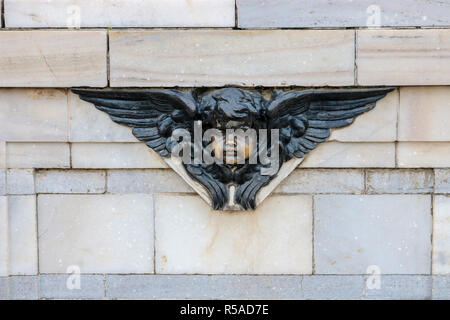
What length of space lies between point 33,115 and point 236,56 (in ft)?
5.24

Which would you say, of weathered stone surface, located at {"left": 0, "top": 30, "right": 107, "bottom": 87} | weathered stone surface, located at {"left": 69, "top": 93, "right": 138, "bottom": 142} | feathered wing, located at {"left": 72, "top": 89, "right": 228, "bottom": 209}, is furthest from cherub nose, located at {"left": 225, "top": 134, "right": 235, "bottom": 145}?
weathered stone surface, located at {"left": 0, "top": 30, "right": 107, "bottom": 87}

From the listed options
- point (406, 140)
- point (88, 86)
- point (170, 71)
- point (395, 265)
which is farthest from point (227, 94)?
point (395, 265)

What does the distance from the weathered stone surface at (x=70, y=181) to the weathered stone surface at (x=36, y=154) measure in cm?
10

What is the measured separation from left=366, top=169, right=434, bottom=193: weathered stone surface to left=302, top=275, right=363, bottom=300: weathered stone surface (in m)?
0.73

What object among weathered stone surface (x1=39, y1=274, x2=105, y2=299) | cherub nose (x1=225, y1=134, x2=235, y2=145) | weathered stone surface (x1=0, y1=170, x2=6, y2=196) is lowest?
weathered stone surface (x1=39, y1=274, x2=105, y2=299)

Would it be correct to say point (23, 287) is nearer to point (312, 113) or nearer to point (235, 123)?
point (235, 123)

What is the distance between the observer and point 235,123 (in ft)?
12.6

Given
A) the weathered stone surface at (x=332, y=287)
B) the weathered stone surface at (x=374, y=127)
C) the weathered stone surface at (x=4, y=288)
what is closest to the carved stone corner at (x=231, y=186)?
the weathered stone surface at (x=374, y=127)

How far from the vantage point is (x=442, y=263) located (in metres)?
4.13

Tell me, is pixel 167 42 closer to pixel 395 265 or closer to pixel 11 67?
pixel 11 67

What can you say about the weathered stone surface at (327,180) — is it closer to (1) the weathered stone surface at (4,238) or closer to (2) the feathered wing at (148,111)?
(2) the feathered wing at (148,111)

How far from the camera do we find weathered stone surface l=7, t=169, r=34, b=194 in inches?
161

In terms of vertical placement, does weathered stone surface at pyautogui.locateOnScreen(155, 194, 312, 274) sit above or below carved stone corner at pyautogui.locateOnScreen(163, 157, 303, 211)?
below

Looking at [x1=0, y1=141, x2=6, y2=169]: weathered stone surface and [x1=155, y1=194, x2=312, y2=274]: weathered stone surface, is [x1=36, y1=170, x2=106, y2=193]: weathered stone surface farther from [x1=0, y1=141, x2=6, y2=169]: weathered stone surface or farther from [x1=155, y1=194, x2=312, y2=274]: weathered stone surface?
[x1=155, y1=194, x2=312, y2=274]: weathered stone surface
